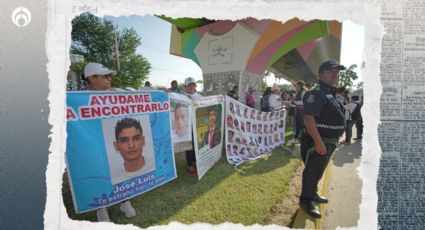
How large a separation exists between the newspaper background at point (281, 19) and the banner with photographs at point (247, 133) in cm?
207

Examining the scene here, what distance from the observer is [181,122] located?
2.78 meters

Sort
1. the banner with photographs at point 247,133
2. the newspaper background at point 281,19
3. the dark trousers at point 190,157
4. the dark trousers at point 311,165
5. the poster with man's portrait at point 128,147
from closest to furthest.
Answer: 1. the newspaper background at point 281,19
2. the poster with man's portrait at point 128,147
3. the dark trousers at point 311,165
4. the dark trousers at point 190,157
5. the banner with photographs at point 247,133

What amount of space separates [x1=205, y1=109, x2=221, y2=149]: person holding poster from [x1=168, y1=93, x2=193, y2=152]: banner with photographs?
0.44 metres

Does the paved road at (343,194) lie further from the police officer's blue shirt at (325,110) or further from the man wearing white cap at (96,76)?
the man wearing white cap at (96,76)

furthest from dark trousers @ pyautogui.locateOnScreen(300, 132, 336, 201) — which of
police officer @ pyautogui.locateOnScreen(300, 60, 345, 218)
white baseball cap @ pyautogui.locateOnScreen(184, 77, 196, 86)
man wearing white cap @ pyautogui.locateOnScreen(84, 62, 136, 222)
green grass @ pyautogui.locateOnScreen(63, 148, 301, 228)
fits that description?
white baseball cap @ pyautogui.locateOnScreen(184, 77, 196, 86)

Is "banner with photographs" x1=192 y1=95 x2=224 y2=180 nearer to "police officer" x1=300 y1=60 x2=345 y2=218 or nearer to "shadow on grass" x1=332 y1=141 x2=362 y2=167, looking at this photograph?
"police officer" x1=300 y1=60 x2=345 y2=218

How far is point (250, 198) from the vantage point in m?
2.35

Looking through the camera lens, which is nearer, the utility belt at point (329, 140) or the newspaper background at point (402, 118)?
the newspaper background at point (402, 118)

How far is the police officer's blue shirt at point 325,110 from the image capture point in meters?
1.90

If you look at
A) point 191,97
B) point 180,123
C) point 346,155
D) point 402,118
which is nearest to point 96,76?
point 180,123

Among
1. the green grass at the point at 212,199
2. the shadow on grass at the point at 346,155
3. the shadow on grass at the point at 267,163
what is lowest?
the green grass at the point at 212,199

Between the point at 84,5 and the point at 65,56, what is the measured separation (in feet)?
1.18

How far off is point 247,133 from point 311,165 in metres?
1.98

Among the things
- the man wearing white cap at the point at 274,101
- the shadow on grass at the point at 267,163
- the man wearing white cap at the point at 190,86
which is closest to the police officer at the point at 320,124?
the shadow on grass at the point at 267,163
